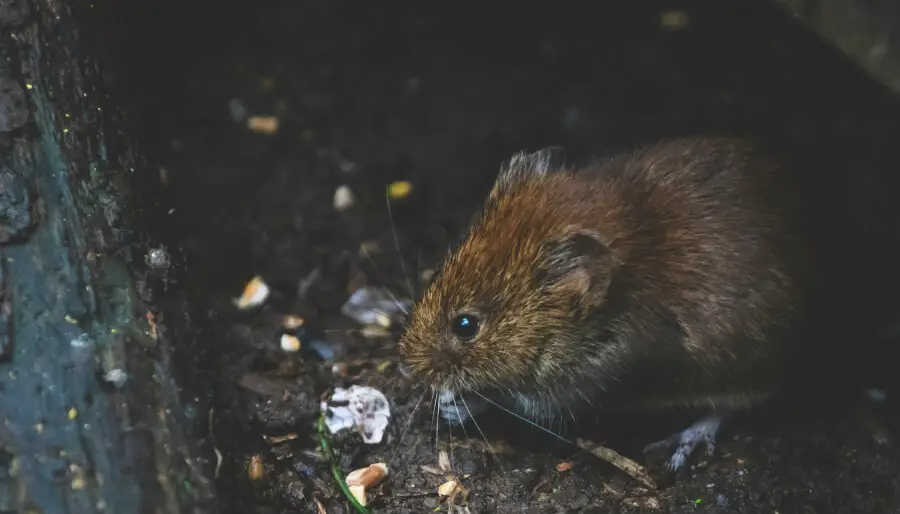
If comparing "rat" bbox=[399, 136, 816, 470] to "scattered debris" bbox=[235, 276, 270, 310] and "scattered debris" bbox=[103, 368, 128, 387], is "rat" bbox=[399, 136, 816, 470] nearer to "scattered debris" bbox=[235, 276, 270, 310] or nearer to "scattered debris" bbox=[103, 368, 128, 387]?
"scattered debris" bbox=[235, 276, 270, 310]

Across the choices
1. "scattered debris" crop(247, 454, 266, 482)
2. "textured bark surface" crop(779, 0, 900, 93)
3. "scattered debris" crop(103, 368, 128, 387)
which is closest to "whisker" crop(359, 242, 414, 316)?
"scattered debris" crop(247, 454, 266, 482)

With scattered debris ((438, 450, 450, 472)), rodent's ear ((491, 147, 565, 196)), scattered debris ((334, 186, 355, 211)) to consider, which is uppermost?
rodent's ear ((491, 147, 565, 196))

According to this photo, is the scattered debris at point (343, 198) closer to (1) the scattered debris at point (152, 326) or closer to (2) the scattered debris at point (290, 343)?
(2) the scattered debris at point (290, 343)

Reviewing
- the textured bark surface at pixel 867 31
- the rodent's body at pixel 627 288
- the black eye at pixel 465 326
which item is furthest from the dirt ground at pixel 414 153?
the textured bark surface at pixel 867 31

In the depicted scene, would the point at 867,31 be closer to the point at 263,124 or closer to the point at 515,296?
the point at 515,296

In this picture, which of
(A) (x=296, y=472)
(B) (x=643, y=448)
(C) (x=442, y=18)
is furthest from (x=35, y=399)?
(C) (x=442, y=18)

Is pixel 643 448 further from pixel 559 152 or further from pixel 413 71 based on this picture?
pixel 413 71

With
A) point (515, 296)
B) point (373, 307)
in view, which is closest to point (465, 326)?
point (515, 296)
